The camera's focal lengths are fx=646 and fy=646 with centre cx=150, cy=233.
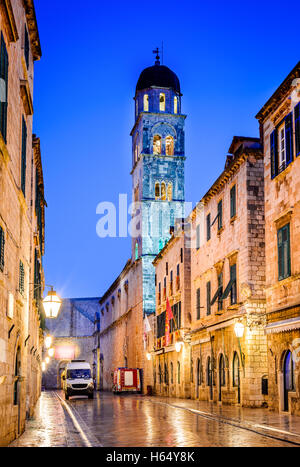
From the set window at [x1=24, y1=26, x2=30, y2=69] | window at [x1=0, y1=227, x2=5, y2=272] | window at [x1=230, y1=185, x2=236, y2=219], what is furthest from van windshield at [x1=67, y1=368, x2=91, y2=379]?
window at [x1=0, y1=227, x2=5, y2=272]

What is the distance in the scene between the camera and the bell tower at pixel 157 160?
208 ft

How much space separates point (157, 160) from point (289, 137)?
139 ft

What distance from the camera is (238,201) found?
2984 centimetres

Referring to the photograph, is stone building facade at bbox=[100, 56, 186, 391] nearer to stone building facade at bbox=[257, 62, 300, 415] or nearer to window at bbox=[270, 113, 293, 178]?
stone building facade at bbox=[257, 62, 300, 415]

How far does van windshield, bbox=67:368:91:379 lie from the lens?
1690 inches

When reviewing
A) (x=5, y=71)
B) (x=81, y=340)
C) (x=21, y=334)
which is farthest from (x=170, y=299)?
(x=81, y=340)

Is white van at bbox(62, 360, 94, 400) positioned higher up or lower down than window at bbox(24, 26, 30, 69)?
lower down

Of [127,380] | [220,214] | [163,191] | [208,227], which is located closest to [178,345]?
[208,227]

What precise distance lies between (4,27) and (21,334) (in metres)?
7.36

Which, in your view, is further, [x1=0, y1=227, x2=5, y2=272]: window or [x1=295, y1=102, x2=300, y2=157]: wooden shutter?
[x1=295, y1=102, x2=300, y2=157]: wooden shutter

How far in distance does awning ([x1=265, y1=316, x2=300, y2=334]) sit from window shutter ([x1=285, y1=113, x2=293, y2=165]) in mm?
5671

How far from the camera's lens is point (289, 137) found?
23.3m

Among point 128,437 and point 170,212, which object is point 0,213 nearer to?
point 128,437

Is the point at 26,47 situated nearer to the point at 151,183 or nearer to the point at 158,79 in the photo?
the point at 151,183
